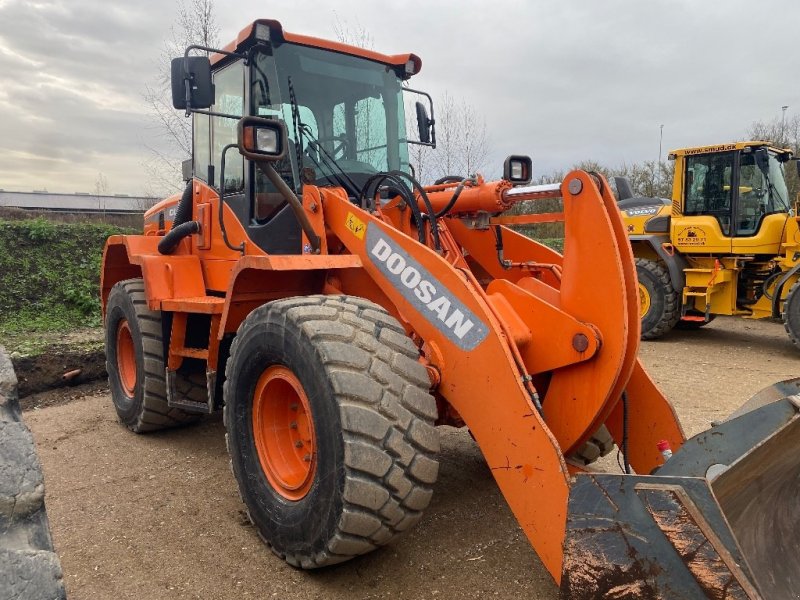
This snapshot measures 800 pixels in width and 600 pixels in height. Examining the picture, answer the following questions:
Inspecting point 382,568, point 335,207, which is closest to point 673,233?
point 335,207

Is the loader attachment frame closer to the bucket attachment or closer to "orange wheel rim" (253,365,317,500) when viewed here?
the bucket attachment

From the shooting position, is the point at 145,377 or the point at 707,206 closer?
the point at 145,377

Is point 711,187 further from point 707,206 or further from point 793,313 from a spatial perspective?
point 793,313

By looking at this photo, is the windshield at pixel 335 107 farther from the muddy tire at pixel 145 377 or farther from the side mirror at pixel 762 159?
the side mirror at pixel 762 159

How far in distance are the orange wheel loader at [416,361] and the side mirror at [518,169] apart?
14 mm

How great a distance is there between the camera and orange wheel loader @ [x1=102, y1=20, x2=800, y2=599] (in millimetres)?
1948

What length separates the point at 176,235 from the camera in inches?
183

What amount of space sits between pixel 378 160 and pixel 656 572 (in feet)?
10.1

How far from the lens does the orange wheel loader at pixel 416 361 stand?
195cm

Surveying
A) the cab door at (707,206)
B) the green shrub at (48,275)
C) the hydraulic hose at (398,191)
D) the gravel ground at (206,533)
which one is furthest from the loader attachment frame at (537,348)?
the green shrub at (48,275)

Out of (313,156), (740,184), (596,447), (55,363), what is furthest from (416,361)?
(740,184)

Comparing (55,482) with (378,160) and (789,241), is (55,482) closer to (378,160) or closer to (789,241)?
(378,160)

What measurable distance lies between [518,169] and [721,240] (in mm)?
6627

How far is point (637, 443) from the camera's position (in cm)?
311
